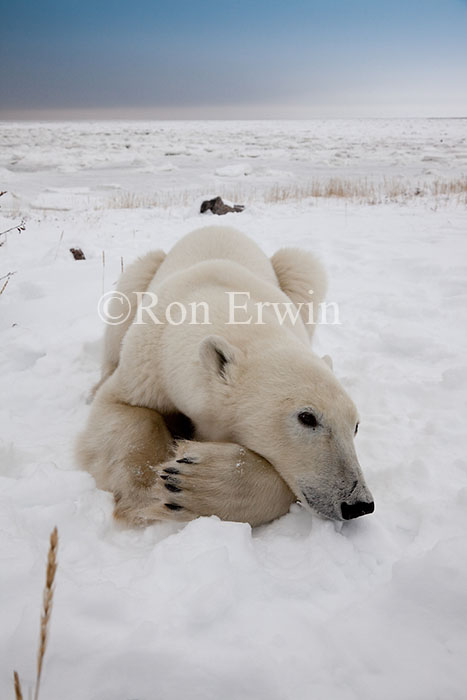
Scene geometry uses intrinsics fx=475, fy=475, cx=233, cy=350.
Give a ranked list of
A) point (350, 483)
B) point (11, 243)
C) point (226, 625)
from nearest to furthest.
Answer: point (226, 625) < point (350, 483) < point (11, 243)

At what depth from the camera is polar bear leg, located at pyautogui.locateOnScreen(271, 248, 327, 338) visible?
3.41 meters

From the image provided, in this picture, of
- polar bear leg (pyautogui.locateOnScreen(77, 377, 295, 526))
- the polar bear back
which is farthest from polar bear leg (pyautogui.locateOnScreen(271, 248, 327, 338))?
polar bear leg (pyautogui.locateOnScreen(77, 377, 295, 526))

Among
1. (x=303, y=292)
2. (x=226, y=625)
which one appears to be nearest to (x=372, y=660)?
(x=226, y=625)

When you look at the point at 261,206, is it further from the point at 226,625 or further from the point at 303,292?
the point at 226,625

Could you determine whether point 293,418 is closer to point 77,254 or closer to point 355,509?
point 355,509

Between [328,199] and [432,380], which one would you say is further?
[328,199]

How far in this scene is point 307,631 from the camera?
121 centimetres

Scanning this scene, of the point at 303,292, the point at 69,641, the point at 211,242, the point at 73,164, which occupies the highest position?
the point at 73,164

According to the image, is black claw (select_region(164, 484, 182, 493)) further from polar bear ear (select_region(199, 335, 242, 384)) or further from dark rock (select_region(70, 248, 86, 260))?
dark rock (select_region(70, 248, 86, 260))

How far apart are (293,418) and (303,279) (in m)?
1.90

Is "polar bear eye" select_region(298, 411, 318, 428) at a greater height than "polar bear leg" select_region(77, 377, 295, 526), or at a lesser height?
greater

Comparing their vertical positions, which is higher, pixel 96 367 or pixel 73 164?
pixel 73 164

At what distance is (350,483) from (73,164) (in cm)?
2511

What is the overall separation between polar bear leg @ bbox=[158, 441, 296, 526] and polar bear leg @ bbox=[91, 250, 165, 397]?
1.34 meters
